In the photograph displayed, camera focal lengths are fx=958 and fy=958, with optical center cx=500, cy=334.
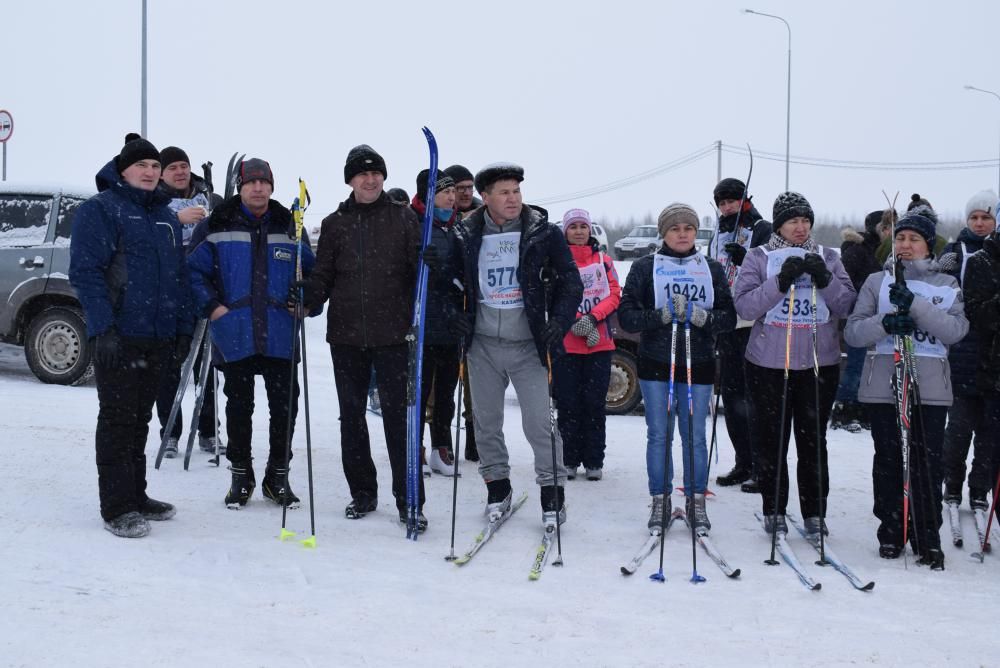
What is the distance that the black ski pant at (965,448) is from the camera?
5801mm

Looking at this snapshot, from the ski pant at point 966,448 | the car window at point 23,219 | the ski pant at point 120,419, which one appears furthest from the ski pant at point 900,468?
the car window at point 23,219

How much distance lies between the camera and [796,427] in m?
5.33

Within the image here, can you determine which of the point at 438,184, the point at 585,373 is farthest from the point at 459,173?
the point at 585,373

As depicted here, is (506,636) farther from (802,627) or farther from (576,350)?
(576,350)

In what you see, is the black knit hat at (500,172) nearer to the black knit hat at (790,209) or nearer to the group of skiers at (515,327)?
the group of skiers at (515,327)

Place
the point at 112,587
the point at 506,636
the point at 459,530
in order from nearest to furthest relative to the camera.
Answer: the point at 506,636, the point at 112,587, the point at 459,530

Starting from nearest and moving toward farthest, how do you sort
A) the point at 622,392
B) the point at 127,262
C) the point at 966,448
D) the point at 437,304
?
1. the point at 127,262
2. the point at 966,448
3. the point at 437,304
4. the point at 622,392

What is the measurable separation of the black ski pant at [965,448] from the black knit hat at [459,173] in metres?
3.64

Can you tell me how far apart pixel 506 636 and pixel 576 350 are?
129 inches

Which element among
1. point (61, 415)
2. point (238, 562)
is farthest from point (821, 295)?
point (61, 415)

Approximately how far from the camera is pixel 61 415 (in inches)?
322

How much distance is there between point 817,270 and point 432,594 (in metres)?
2.59

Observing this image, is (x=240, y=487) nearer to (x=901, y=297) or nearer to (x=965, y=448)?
(x=901, y=297)

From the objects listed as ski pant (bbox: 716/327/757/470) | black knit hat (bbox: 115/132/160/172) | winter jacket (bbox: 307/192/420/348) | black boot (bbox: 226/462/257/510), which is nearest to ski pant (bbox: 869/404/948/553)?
ski pant (bbox: 716/327/757/470)
